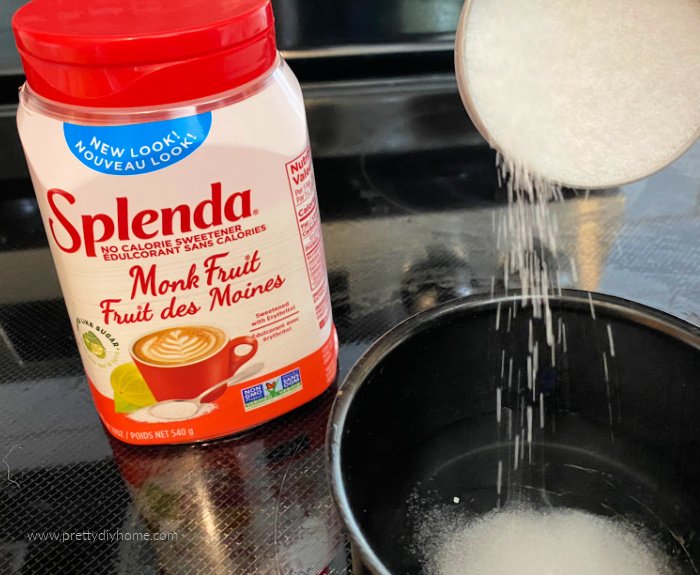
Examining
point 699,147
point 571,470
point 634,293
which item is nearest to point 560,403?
point 571,470

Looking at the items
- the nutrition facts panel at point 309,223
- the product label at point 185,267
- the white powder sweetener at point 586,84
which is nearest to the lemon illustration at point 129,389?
the product label at point 185,267

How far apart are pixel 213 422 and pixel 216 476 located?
0.04 m

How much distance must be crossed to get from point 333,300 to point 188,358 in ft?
0.74

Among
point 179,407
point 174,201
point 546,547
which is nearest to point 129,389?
point 179,407

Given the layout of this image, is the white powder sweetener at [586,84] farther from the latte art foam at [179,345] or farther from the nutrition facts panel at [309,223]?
the latte art foam at [179,345]

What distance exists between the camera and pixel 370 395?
47 centimetres

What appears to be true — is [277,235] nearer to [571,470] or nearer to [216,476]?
[216,476]

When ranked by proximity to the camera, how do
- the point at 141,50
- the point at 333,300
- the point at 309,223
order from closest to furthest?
the point at 141,50 < the point at 309,223 < the point at 333,300

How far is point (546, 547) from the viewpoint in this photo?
20.2 inches

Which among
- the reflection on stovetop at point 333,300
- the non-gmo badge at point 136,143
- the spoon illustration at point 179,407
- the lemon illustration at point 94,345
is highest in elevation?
the non-gmo badge at point 136,143

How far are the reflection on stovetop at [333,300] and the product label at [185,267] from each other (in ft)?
0.13

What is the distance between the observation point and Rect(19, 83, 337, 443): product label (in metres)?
0.43

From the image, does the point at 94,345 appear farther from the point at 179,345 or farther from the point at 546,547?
the point at 546,547

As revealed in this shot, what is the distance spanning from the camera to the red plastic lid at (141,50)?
398mm
